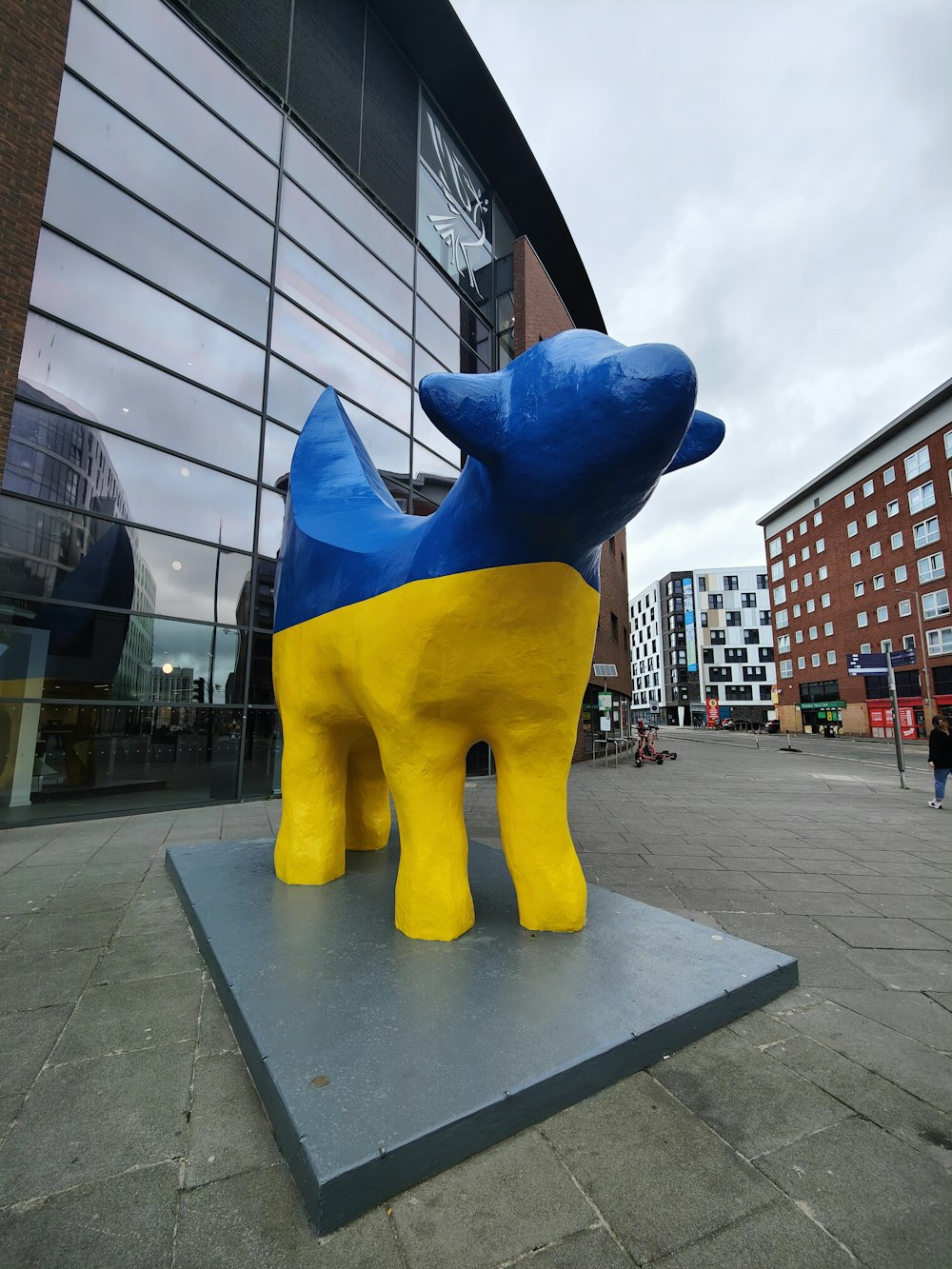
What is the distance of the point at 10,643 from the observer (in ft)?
26.8

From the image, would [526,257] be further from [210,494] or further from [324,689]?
[324,689]

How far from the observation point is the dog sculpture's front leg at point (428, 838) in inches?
130

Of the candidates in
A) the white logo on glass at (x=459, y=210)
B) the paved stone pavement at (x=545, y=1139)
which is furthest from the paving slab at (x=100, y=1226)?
the white logo on glass at (x=459, y=210)

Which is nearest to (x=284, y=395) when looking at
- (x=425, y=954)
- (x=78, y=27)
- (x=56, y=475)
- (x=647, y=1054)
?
(x=56, y=475)

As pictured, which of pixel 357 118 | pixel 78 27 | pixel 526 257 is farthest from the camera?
pixel 526 257

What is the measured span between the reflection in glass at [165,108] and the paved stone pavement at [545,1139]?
38.8ft

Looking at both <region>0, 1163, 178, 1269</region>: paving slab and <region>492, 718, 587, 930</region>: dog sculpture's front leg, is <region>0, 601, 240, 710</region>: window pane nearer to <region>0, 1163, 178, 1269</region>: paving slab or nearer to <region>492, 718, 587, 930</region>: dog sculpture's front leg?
<region>492, 718, 587, 930</region>: dog sculpture's front leg

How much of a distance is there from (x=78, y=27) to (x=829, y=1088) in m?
14.6

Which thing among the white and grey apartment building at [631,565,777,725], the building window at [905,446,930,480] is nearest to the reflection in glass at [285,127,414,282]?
the building window at [905,446,930,480]

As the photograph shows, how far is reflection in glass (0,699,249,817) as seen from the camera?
836 cm

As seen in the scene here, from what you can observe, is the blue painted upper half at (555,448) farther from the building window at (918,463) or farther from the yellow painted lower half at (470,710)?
the building window at (918,463)

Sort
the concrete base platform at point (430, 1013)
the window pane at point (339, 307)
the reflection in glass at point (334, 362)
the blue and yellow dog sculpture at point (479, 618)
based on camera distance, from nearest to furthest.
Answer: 1. the concrete base platform at point (430, 1013)
2. the blue and yellow dog sculpture at point (479, 618)
3. the reflection in glass at point (334, 362)
4. the window pane at point (339, 307)

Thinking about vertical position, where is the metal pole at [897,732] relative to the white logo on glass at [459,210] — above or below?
below

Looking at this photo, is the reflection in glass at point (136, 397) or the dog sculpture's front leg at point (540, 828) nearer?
the dog sculpture's front leg at point (540, 828)
